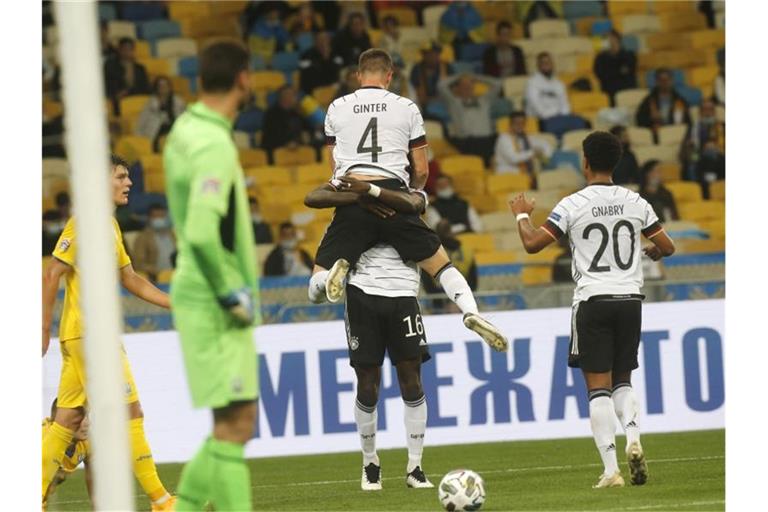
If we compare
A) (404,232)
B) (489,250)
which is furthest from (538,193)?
(404,232)

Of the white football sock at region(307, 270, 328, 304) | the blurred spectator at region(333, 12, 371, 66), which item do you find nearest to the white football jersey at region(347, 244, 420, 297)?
the white football sock at region(307, 270, 328, 304)

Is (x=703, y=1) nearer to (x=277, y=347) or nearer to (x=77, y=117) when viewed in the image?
(x=277, y=347)

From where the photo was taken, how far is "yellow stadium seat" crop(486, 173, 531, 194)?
1973 centimetres

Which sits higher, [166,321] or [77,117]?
[77,117]

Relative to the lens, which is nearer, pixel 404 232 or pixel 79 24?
pixel 79 24

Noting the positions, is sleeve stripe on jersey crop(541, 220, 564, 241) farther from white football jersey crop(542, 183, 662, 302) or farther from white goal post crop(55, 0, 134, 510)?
white goal post crop(55, 0, 134, 510)

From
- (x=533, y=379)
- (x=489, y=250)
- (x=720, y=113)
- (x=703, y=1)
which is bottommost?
(x=533, y=379)

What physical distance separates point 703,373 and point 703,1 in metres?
9.12

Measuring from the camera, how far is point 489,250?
18.4m

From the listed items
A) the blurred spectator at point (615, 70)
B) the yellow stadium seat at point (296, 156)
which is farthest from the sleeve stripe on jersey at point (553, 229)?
the blurred spectator at point (615, 70)

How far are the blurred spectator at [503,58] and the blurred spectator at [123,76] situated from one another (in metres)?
4.64

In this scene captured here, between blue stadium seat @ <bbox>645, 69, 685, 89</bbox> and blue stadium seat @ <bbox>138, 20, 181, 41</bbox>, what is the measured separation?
6601 mm

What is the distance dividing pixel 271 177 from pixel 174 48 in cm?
277

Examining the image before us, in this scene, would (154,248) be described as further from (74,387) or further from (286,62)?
(74,387)
